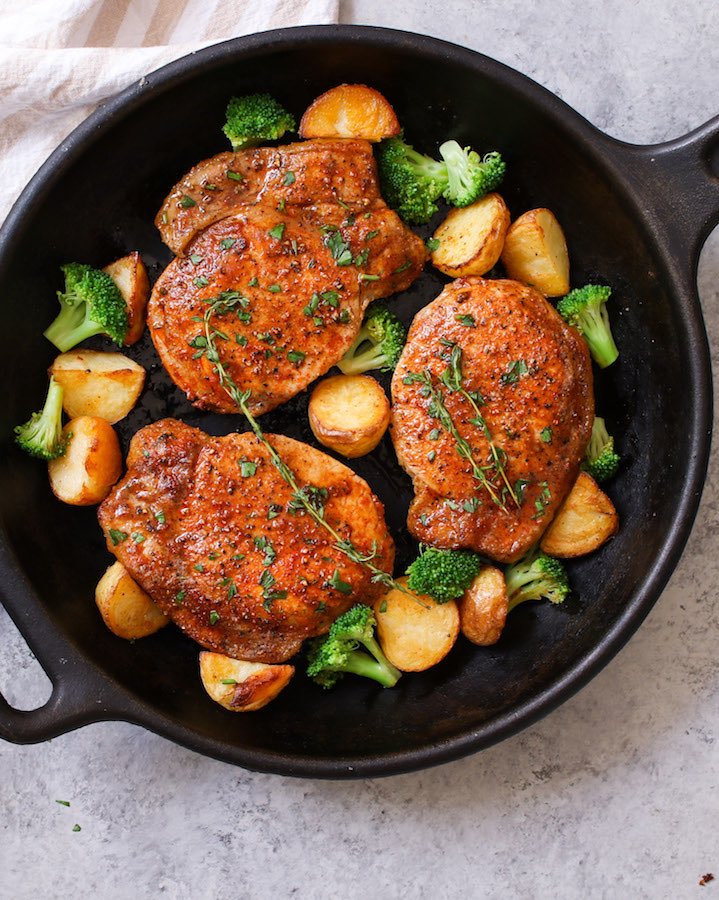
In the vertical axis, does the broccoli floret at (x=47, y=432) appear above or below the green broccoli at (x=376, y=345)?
above

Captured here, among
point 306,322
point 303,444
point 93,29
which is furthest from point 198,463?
point 93,29

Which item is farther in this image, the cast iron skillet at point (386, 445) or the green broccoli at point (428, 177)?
the green broccoli at point (428, 177)

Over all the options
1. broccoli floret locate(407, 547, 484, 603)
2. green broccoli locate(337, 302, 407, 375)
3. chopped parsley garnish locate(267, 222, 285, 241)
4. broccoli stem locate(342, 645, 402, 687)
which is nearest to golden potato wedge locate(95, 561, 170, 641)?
broccoli stem locate(342, 645, 402, 687)

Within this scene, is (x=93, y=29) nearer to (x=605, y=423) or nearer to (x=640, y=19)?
(x=640, y=19)

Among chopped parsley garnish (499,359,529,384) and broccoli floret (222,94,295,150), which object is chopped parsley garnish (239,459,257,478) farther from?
broccoli floret (222,94,295,150)

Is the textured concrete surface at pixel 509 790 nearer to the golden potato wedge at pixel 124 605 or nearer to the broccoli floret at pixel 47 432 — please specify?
the golden potato wedge at pixel 124 605

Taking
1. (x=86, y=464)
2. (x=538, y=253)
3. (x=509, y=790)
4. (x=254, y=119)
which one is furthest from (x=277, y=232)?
(x=509, y=790)

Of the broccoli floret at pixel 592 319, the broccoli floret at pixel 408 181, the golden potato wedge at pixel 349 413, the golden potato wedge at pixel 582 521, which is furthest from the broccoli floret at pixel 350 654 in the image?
the broccoli floret at pixel 408 181

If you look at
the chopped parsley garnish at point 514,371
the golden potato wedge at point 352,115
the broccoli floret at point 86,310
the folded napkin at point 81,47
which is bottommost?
the chopped parsley garnish at point 514,371
